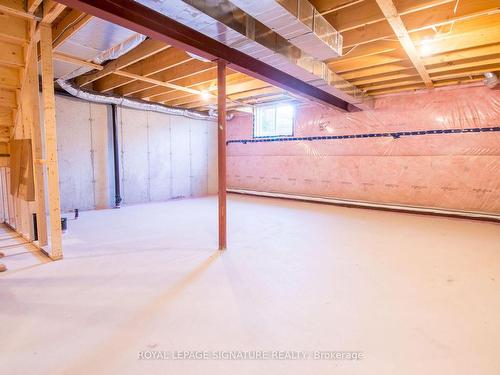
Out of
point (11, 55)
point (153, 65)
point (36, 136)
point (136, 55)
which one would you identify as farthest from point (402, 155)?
point (11, 55)

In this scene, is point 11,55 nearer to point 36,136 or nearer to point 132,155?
point 36,136

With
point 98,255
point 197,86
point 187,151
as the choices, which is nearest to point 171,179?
point 187,151

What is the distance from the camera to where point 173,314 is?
1.75m

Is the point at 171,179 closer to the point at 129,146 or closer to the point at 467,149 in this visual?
the point at 129,146

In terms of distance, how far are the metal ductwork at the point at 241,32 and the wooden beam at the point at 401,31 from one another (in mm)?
889

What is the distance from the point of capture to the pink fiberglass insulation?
4574 millimetres

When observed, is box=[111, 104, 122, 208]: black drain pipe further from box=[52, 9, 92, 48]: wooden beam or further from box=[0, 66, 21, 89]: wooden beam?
box=[52, 9, 92, 48]: wooden beam

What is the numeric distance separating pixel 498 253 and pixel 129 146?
6246mm

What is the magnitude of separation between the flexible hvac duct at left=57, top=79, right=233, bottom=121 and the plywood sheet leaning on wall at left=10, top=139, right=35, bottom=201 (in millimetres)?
1587

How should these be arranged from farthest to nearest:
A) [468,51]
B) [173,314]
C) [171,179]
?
[171,179]
[468,51]
[173,314]

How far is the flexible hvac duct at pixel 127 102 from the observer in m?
4.61

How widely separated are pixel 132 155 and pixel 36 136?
3.32m

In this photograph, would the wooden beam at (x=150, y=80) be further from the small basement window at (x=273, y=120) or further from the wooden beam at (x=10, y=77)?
the small basement window at (x=273, y=120)

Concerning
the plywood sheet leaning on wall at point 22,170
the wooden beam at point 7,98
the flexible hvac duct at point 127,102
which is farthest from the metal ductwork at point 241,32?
the flexible hvac duct at point 127,102
